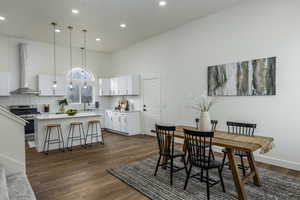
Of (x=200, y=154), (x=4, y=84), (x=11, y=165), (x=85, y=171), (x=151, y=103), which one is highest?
(x=4, y=84)

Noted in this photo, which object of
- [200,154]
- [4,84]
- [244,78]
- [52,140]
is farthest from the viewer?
[4,84]

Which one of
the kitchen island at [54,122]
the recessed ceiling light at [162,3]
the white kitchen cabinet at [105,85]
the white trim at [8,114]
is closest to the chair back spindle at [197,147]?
the white trim at [8,114]

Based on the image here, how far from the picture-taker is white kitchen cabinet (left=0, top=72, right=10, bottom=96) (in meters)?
5.80

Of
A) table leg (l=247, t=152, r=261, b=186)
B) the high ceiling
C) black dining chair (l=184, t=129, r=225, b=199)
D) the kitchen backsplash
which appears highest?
the high ceiling

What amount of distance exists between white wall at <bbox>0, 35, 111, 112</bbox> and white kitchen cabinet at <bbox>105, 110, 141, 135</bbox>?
8.04 feet

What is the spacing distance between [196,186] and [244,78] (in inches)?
106

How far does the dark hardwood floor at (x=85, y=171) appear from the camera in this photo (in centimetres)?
269

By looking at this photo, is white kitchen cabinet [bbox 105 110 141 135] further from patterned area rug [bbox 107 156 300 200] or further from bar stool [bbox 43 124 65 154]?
patterned area rug [bbox 107 156 300 200]

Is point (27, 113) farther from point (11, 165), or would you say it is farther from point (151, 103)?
point (151, 103)

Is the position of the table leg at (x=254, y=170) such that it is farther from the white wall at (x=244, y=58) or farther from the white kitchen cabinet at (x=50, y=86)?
the white kitchen cabinet at (x=50, y=86)

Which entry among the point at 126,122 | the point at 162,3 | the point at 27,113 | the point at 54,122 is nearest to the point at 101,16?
the point at 162,3

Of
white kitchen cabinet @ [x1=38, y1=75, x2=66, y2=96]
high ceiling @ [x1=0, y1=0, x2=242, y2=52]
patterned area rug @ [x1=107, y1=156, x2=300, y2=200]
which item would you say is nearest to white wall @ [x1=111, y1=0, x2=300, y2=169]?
high ceiling @ [x1=0, y1=0, x2=242, y2=52]

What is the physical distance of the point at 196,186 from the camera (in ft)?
9.37

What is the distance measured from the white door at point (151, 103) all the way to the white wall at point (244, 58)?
31 cm
